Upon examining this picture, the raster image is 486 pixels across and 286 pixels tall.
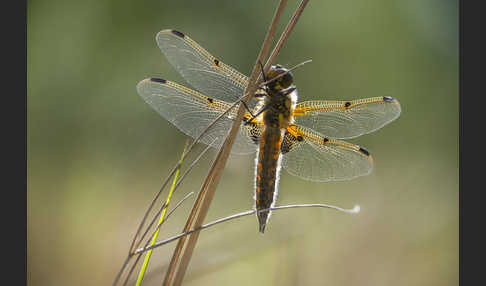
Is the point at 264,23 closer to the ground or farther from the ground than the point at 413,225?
farther from the ground

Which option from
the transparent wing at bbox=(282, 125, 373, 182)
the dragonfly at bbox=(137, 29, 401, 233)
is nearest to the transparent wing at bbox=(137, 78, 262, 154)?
the dragonfly at bbox=(137, 29, 401, 233)

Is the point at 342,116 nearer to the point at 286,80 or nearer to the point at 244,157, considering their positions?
the point at 286,80

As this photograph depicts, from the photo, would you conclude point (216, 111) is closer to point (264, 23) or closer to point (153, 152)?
point (153, 152)

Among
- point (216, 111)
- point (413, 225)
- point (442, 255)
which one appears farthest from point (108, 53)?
point (442, 255)

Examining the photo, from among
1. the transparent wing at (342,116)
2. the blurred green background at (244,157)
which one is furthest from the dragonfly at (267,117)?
the blurred green background at (244,157)

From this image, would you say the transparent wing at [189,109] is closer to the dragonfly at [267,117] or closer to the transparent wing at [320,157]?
the dragonfly at [267,117]

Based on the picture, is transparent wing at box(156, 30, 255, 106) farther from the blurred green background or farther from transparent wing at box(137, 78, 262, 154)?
the blurred green background

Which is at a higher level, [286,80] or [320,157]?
[286,80]

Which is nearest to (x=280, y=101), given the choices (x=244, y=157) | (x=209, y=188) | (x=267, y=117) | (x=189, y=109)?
(x=267, y=117)
